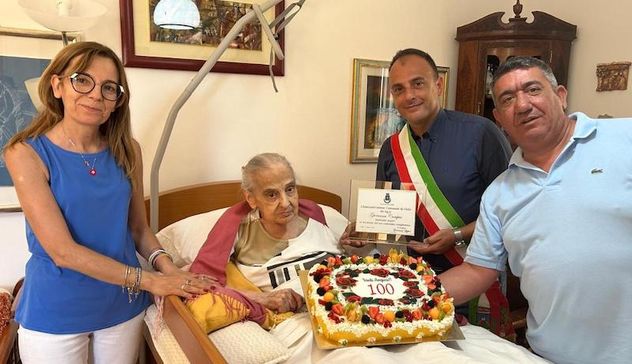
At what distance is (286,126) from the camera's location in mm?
2326

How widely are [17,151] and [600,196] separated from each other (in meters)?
1.44

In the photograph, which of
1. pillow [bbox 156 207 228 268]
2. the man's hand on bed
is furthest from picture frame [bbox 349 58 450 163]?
the man's hand on bed

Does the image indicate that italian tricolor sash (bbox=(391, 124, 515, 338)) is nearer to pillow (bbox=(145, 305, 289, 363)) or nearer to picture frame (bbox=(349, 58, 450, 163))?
pillow (bbox=(145, 305, 289, 363))

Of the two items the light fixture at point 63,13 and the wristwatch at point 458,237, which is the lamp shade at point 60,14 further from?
the wristwatch at point 458,237

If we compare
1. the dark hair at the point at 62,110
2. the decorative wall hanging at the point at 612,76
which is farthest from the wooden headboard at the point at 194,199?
the decorative wall hanging at the point at 612,76

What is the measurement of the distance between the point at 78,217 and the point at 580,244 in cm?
127

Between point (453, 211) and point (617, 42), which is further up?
point (617, 42)

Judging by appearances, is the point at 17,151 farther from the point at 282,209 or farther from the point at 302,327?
the point at 302,327

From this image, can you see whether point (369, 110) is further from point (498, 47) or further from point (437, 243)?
→ point (437, 243)

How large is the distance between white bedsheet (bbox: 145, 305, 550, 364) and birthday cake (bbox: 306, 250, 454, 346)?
0.12 ft

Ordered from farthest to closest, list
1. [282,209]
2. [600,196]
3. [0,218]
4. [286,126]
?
[286,126]
[0,218]
[282,209]
[600,196]

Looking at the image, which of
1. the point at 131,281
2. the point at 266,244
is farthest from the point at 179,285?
the point at 266,244

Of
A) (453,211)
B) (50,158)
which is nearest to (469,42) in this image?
(453,211)

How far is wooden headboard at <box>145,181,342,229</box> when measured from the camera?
6.55ft
